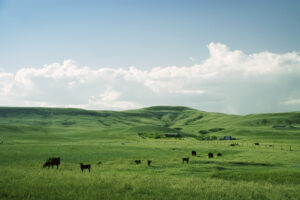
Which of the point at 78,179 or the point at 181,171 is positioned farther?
the point at 181,171

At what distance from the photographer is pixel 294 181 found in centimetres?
2570

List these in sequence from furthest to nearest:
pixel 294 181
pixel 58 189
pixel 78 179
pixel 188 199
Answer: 1. pixel 294 181
2. pixel 78 179
3. pixel 58 189
4. pixel 188 199

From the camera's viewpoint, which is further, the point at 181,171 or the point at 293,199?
the point at 181,171

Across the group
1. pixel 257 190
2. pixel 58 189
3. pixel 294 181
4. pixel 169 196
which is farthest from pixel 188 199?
pixel 294 181

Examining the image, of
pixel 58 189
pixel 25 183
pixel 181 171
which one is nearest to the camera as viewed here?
pixel 58 189

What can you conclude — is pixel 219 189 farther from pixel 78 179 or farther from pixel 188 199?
pixel 78 179

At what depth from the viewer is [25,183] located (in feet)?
66.3

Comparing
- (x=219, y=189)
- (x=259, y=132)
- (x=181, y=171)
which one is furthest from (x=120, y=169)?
(x=259, y=132)

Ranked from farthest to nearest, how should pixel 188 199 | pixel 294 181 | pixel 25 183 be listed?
pixel 294 181 → pixel 25 183 → pixel 188 199

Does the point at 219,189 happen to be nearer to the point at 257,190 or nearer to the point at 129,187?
the point at 257,190

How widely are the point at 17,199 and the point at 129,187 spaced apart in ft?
26.2

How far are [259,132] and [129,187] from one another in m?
133

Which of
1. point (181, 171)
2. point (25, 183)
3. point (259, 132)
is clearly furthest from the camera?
point (259, 132)

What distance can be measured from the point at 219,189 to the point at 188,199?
4.17 metres
